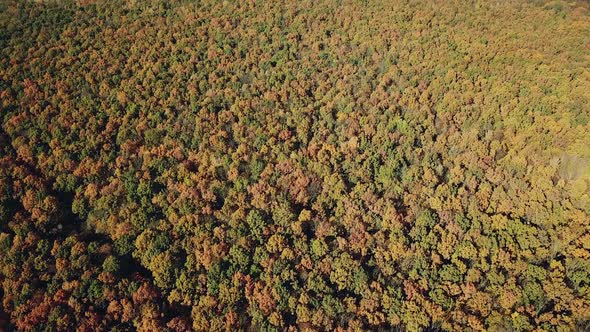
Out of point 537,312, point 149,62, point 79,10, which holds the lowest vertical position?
point 537,312

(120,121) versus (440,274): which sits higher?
(120,121)

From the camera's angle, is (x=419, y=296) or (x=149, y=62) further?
(x=149, y=62)

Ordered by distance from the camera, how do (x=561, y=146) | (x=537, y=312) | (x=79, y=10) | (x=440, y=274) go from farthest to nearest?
1. (x=79, y=10)
2. (x=561, y=146)
3. (x=440, y=274)
4. (x=537, y=312)

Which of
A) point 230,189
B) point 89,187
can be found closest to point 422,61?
point 230,189

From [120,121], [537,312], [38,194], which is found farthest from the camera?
[120,121]

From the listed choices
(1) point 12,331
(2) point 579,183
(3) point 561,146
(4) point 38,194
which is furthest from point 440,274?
(4) point 38,194

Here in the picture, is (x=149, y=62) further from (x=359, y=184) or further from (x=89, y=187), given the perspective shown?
(x=359, y=184)
